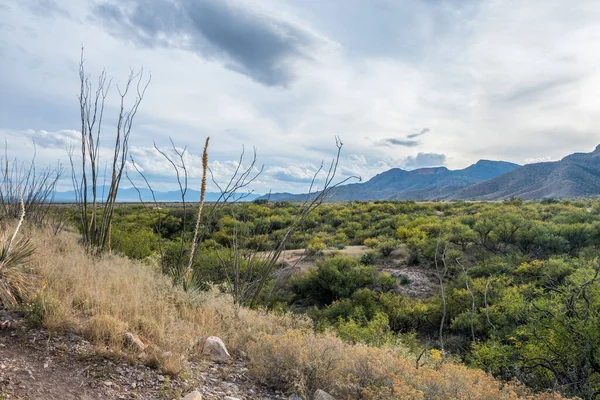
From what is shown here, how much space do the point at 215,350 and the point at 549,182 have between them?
11235 centimetres

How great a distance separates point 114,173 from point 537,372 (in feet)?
27.6

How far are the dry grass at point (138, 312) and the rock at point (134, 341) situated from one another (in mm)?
61

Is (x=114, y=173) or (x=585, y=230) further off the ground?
(x=114, y=173)

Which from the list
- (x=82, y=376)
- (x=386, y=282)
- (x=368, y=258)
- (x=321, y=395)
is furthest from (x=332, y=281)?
(x=82, y=376)

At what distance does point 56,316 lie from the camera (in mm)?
3912

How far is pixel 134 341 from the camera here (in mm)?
3875

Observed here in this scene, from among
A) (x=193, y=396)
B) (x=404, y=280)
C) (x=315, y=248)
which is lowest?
(x=404, y=280)

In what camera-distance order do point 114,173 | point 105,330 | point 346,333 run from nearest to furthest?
point 105,330, point 346,333, point 114,173

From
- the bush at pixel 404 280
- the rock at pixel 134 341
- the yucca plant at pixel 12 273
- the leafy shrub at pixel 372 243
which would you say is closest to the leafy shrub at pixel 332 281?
the bush at pixel 404 280

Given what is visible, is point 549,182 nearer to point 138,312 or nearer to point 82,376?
point 138,312

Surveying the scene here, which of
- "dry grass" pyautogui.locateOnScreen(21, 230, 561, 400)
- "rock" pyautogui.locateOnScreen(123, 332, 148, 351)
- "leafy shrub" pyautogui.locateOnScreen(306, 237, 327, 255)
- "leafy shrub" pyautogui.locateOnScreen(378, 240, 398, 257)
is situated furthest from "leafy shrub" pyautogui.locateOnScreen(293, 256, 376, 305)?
"rock" pyautogui.locateOnScreen(123, 332, 148, 351)

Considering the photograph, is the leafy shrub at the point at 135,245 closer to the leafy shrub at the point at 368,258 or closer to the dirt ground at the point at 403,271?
the dirt ground at the point at 403,271

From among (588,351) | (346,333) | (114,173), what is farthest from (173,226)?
(588,351)

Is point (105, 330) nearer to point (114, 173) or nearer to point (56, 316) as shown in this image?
point (56, 316)
